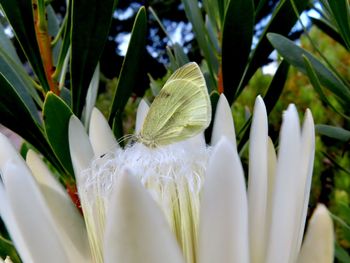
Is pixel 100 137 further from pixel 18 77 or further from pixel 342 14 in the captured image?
pixel 342 14

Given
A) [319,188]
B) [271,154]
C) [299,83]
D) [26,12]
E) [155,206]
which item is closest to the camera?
[155,206]

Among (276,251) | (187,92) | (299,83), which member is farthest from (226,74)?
(299,83)

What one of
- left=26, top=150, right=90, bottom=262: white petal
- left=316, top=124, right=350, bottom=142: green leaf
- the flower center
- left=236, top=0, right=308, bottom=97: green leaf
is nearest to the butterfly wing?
the flower center

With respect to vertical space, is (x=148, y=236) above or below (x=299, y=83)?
above

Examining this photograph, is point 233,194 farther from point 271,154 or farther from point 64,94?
point 64,94

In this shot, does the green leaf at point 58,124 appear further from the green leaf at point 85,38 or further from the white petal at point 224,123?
the white petal at point 224,123

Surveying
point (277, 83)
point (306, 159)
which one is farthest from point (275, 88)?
point (306, 159)

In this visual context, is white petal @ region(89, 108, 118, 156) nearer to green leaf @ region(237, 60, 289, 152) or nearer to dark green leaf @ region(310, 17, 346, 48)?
green leaf @ region(237, 60, 289, 152)
